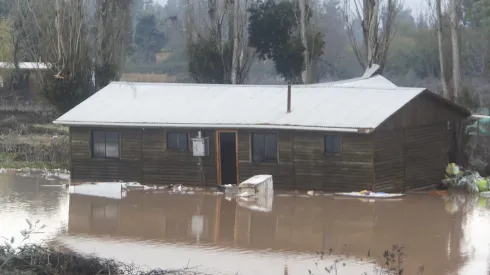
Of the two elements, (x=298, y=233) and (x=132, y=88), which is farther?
(x=132, y=88)

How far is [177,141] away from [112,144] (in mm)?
1939

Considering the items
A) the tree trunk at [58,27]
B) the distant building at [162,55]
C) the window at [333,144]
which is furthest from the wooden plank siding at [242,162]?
the distant building at [162,55]

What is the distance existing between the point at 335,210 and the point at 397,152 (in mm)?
2893

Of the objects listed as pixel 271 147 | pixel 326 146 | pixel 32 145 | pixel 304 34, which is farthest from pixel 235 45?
pixel 326 146

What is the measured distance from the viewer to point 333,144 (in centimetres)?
2359

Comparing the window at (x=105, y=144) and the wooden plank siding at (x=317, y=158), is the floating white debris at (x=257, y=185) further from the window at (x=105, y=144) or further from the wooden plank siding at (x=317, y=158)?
the window at (x=105, y=144)

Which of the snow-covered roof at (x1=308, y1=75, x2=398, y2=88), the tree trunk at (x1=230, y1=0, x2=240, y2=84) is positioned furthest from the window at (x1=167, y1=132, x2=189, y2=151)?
the tree trunk at (x1=230, y1=0, x2=240, y2=84)

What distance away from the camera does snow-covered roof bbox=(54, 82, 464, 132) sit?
23.8m

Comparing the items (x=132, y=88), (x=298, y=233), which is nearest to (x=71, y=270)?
(x=298, y=233)

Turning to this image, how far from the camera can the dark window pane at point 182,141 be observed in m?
25.3

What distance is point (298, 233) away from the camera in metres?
19.2

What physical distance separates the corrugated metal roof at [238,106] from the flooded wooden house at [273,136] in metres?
0.03

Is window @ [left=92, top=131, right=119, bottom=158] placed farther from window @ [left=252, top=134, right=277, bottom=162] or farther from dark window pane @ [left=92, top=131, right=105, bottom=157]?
window @ [left=252, top=134, right=277, bottom=162]

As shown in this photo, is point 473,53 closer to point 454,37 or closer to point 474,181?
point 454,37
